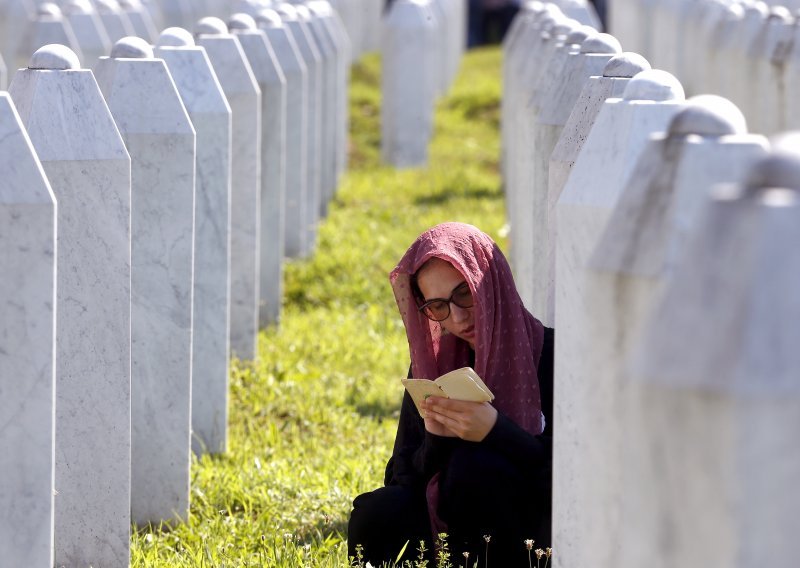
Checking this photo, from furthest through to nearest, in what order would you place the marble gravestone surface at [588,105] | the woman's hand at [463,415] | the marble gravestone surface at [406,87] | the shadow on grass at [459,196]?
the marble gravestone surface at [406,87] → the shadow on grass at [459,196] → the woman's hand at [463,415] → the marble gravestone surface at [588,105]

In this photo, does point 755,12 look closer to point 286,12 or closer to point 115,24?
point 286,12

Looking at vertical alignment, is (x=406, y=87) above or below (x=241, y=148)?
below

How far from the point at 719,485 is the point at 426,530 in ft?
6.70

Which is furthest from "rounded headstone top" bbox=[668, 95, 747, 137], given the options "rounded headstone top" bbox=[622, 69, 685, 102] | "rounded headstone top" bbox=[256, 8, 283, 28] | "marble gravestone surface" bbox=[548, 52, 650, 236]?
"rounded headstone top" bbox=[256, 8, 283, 28]

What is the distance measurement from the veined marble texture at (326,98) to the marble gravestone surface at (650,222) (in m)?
7.20

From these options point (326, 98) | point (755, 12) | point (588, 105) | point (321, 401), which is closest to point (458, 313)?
point (588, 105)

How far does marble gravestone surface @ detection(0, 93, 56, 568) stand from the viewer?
2805 millimetres

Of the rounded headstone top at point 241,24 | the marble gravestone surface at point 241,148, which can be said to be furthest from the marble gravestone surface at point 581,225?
the rounded headstone top at point 241,24

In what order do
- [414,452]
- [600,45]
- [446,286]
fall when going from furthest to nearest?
[600,45] → [414,452] → [446,286]

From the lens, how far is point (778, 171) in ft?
5.65

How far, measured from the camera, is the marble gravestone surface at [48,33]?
25.0 ft

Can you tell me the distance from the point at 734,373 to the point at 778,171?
0.78ft

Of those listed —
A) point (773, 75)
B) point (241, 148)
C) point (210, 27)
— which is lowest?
point (773, 75)

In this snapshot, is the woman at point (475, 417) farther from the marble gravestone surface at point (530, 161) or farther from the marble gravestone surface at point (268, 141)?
the marble gravestone surface at point (268, 141)
